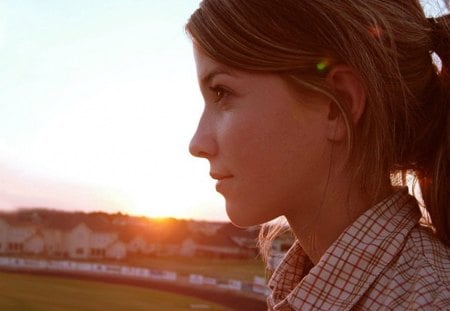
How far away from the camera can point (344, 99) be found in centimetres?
79

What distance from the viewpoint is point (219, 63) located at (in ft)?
2.62

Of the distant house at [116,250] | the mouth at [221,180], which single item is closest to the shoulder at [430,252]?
the mouth at [221,180]

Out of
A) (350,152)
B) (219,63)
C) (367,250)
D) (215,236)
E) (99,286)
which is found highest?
(219,63)

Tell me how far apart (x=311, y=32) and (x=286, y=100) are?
88mm

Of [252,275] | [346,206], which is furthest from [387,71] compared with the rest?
[252,275]

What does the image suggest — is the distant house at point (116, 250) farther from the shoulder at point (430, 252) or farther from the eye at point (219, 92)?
the shoulder at point (430, 252)

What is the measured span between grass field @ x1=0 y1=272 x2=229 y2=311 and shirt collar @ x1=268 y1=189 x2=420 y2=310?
13.2 meters

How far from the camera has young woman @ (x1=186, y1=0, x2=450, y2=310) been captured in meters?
0.75

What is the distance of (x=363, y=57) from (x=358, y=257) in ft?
0.78

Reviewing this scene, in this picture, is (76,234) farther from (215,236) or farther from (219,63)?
(219,63)

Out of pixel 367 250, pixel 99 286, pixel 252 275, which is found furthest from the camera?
pixel 99 286

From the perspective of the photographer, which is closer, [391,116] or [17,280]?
[391,116]

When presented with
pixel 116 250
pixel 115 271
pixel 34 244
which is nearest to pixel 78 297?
pixel 34 244

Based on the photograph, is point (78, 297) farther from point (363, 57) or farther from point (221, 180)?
point (363, 57)
